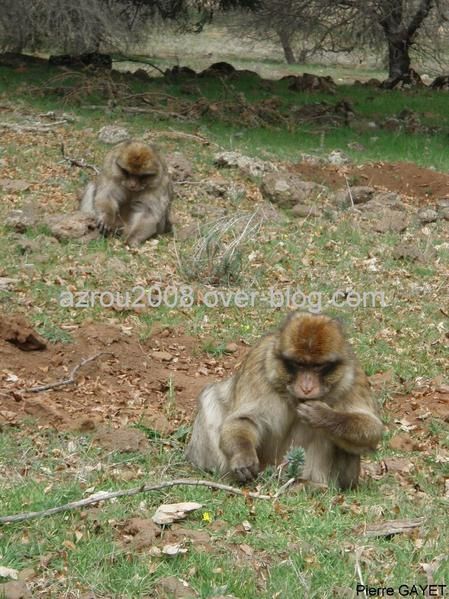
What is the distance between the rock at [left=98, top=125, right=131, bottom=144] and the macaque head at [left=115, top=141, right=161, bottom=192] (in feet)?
11.3

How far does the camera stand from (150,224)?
11688 mm

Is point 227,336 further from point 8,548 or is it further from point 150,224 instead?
point 8,548

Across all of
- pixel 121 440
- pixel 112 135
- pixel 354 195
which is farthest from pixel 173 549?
pixel 112 135

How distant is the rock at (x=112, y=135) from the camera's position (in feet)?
49.7

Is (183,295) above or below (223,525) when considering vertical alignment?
below

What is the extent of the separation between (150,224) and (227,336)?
290cm

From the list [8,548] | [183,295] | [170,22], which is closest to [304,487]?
[8,548]

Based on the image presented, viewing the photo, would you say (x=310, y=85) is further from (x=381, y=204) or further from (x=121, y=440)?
(x=121, y=440)

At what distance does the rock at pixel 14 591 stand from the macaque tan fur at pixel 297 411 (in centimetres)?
159

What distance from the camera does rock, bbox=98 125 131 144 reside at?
15148 millimetres

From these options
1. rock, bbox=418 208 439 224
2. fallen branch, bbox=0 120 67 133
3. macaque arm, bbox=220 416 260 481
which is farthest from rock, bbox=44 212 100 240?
macaque arm, bbox=220 416 260 481

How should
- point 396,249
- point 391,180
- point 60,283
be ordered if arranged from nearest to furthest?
point 60,283 → point 396,249 → point 391,180

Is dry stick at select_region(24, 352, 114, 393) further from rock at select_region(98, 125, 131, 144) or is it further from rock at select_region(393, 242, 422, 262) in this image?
rock at select_region(98, 125, 131, 144)

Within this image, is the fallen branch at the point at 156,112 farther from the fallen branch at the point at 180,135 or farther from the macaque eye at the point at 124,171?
the macaque eye at the point at 124,171
